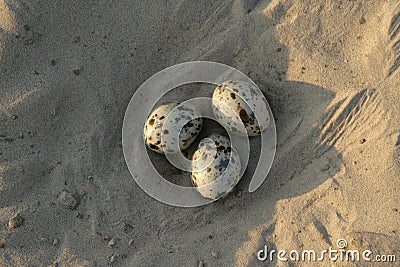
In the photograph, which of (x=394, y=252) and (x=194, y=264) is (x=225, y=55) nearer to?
(x=194, y=264)

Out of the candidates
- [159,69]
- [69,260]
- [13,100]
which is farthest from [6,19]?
[69,260]

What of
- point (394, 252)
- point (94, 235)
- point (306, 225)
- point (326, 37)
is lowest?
point (94, 235)

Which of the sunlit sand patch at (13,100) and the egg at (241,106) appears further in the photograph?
the sunlit sand patch at (13,100)

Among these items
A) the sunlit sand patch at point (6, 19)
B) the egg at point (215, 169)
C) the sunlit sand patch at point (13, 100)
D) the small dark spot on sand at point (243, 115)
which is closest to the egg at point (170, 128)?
the egg at point (215, 169)

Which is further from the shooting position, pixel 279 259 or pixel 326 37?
pixel 326 37

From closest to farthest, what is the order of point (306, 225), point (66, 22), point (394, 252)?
point (394, 252)
point (306, 225)
point (66, 22)

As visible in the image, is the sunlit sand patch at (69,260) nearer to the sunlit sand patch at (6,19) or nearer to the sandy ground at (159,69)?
the sandy ground at (159,69)

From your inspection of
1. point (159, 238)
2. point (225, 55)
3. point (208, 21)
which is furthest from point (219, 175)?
point (208, 21)
